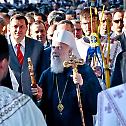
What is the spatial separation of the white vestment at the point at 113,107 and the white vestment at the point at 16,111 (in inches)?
23.5

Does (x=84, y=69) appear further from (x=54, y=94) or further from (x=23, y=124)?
(x=23, y=124)

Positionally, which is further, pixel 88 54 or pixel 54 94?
pixel 88 54

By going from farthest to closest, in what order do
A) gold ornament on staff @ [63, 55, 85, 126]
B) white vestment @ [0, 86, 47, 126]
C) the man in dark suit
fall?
the man in dark suit → gold ornament on staff @ [63, 55, 85, 126] → white vestment @ [0, 86, 47, 126]

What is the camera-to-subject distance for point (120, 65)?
5.33 meters

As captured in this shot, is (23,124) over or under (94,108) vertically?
over

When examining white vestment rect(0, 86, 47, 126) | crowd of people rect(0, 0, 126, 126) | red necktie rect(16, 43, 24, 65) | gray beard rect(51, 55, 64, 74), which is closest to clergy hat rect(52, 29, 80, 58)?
crowd of people rect(0, 0, 126, 126)

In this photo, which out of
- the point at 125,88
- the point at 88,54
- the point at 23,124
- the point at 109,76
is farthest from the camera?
the point at 88,54

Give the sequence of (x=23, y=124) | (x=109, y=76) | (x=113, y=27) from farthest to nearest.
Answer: (x=113, y=27) < (x=109, y=76) < (x=23, y=124)

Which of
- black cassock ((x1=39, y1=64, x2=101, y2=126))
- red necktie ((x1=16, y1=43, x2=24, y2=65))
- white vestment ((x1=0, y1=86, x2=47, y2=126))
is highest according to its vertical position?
white vestment ((x1=0, y1=86, x2=47, y2=126))

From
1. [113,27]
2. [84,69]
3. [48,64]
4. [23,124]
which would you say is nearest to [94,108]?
[84,69]

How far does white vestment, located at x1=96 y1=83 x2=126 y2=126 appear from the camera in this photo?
147 inches

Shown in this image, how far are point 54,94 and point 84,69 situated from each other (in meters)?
0.42

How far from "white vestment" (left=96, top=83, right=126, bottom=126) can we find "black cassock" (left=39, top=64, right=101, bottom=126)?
163cm

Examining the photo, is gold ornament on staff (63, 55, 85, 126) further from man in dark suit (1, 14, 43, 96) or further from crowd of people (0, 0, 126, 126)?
man in dark suit (1, 14, 43, 96)
